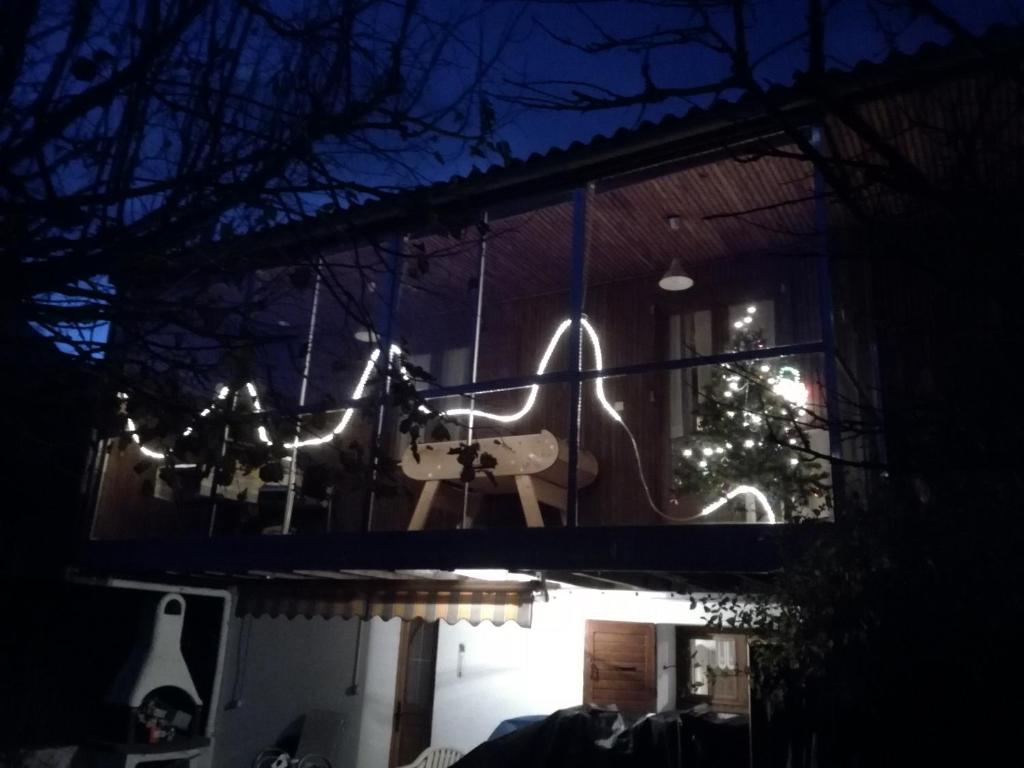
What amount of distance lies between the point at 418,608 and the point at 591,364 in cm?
353

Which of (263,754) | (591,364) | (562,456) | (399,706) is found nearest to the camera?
(562,456)

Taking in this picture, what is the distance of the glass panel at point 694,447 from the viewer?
6.62m

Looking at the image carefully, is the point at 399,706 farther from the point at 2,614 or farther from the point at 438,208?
the point at 438,208

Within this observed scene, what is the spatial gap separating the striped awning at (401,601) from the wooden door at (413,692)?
3194 millimetres

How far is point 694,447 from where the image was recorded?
747 centimetres

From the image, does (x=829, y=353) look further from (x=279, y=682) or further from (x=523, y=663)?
(x=279, y=682)

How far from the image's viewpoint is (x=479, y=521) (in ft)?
30.6

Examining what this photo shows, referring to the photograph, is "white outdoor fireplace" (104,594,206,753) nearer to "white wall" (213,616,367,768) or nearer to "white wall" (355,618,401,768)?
"white wall" (213,616,367,768)

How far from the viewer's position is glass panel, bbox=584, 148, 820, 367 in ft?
24.1

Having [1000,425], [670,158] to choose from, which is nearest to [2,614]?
[670,158]

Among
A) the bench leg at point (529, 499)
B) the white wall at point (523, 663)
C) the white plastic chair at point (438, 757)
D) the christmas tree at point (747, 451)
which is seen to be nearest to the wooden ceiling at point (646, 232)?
the christmas tree at point (747, 451)

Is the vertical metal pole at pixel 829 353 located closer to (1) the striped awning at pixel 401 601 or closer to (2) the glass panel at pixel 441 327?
(1) the striped awning at pixel 401 601

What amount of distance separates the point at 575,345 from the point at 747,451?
1.78 meters

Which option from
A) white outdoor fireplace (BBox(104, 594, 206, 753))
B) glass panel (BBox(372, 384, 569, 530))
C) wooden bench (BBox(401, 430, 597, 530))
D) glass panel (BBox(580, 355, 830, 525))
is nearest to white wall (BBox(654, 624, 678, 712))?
glass panel (BBox(580, 355, 830, 525))
